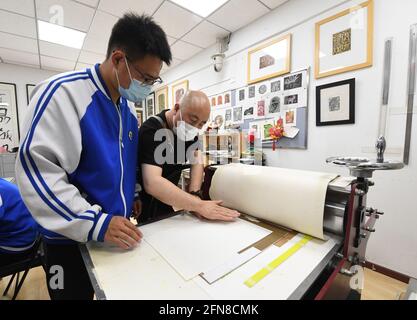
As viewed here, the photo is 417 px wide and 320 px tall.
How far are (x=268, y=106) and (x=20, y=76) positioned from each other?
14.9ft

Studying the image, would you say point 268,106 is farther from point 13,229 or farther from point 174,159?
point 13,229

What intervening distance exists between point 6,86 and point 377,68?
5.39m

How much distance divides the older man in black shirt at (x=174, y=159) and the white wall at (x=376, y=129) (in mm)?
1252

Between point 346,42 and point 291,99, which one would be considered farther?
point 291,99

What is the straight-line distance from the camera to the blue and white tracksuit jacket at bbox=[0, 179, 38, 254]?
1072 mm

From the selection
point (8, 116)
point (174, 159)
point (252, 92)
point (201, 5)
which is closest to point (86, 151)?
point (174, 159)

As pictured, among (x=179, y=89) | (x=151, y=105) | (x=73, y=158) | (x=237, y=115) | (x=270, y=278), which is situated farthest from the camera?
(x=151, y=105)

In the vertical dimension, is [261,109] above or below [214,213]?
above

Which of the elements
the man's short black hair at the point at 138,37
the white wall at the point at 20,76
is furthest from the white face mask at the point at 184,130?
the white wall at the point at 20,76

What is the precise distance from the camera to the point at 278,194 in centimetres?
75

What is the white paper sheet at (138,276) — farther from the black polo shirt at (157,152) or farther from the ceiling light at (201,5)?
the ceiling light at (201,5)

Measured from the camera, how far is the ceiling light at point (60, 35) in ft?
8.26

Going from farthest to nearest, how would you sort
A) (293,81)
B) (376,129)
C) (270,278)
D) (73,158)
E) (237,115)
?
1. (237,115)
2. (293,81)
3. (376,129)
4. (73,158)
5. (270,278)
